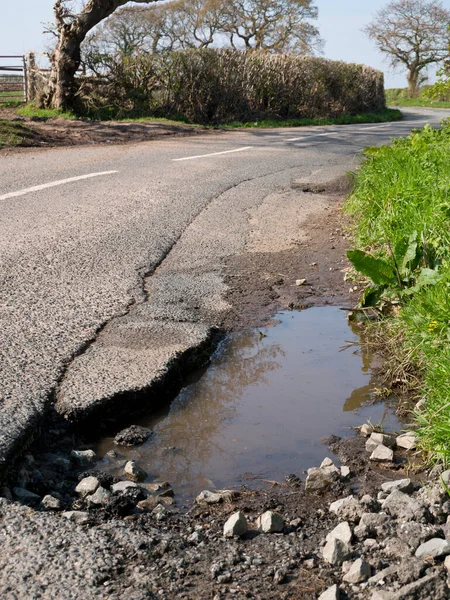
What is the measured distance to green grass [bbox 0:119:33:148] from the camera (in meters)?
11.7

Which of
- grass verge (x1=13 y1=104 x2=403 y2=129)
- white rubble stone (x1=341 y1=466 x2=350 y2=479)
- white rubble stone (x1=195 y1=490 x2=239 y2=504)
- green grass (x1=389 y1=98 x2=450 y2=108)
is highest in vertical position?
green grass (x1=389 y1=98 x2=450 y2=108)

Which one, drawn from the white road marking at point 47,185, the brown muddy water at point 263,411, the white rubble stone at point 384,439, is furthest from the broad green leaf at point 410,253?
the white road marking at point 47,185

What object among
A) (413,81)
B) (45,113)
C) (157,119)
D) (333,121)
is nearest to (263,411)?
(45,113)

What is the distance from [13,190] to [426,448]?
602cm

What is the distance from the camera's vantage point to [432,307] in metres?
3.60

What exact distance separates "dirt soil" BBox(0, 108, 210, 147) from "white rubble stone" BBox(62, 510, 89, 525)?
10519 mm

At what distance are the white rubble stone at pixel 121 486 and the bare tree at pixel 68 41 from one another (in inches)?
610

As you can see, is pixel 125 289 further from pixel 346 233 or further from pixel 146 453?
pixel 346 233

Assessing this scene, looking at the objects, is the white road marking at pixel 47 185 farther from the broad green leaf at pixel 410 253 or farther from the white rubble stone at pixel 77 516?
the white rubble stone at pixel 77 516

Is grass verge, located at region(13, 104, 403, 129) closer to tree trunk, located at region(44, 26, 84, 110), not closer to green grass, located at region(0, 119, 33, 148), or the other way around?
tree trunk, located at region(44, 26, 84, 110)

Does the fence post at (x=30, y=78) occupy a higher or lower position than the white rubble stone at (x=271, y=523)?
higher

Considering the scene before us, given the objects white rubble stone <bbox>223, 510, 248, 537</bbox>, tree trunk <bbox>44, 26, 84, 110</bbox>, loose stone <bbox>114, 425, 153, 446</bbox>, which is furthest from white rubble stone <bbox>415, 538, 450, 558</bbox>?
tree trunk <bbox>44, 26, 84, 110</bbox>

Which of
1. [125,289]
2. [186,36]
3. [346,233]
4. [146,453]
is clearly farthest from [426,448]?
[186,36]

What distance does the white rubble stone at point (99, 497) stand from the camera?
94.8 inches
